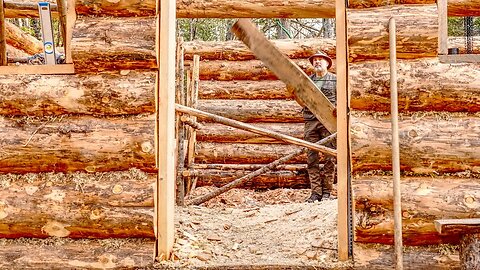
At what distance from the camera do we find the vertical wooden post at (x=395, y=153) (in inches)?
141

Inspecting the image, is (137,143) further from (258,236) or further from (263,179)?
(263,179)

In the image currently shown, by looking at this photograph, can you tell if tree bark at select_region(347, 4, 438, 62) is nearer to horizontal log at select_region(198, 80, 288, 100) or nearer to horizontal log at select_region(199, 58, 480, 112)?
horizontal log at select_region(199, 58, 480, 112)

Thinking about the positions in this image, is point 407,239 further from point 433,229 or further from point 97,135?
point 97,135

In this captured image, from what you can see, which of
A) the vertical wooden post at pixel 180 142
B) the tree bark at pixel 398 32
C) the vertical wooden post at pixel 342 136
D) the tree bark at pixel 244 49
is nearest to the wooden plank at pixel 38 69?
the vertical wooden post at pixel 342 136

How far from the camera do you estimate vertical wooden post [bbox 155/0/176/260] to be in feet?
13.4

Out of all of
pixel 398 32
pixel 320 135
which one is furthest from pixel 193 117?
pixel 398 32

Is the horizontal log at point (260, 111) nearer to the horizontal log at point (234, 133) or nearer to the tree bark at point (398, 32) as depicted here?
the horizontal log at point (234, 133)

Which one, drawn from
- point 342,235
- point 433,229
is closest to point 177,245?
point 342,235

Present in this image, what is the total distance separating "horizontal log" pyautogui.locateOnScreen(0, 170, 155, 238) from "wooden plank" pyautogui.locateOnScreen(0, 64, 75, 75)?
95 cm

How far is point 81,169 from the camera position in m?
4.14

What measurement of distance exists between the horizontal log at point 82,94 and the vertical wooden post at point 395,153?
1.93 meters

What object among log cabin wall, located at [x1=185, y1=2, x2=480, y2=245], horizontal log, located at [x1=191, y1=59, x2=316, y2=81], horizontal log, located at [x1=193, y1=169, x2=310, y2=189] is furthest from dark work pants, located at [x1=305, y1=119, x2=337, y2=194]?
log cabin wall, located at [x1=185, y1=2, x2=480, y2=245]

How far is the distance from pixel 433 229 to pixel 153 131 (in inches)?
94.7

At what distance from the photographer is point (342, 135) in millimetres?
4105
